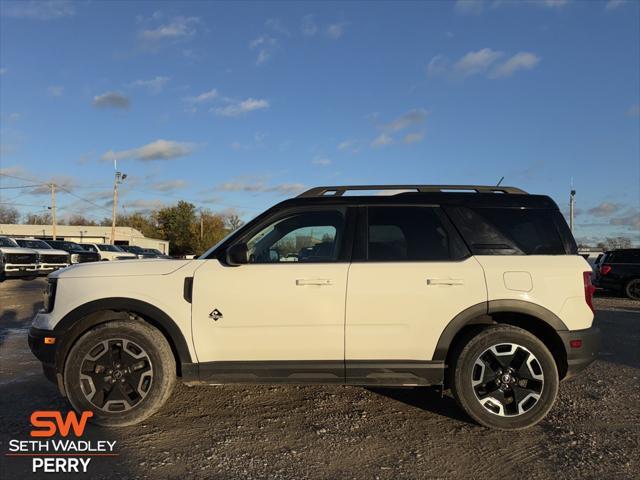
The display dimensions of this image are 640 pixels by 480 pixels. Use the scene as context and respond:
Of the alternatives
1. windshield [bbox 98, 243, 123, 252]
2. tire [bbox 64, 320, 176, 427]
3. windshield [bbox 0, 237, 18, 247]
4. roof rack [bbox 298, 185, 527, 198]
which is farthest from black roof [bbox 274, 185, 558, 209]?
windshield [bbox 98, 243, 123, 252]

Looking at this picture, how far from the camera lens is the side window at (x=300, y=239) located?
401cm

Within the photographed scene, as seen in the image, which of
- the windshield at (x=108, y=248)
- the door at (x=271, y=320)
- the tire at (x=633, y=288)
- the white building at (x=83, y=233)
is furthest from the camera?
the white building at (x=83, y=233)

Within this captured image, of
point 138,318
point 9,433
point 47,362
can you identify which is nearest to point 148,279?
point 138,318

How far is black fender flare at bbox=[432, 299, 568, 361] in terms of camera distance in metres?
3.82

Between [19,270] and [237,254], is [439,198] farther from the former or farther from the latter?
[19,270]

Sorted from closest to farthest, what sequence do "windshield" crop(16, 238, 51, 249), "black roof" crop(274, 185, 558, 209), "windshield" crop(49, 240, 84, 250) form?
"black roof" crop(274, 185, 558, 209)
"windshield" crop(16, 238, 51, 249)
"windshield" crop(49, 240, 84, 250)

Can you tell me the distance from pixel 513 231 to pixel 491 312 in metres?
0.76

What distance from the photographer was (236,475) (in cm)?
311

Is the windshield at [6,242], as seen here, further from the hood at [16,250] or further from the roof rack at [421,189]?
the roof rack at [421,189]

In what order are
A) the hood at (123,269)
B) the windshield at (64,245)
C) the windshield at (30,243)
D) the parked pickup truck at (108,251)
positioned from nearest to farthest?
the hood at (123,269) → the windshield at (30,243) → the windshield at (64,245) → the parked pickup truck at (108,251)

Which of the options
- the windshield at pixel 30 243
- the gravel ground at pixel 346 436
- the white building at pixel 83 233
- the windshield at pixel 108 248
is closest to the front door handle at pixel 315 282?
the gravel ground at pixel 346 436

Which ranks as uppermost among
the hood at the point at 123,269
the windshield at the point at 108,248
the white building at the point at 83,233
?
the white building at the point at 83,233

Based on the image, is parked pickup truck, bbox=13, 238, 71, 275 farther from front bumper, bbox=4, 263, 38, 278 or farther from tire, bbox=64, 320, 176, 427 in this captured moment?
tire, bbox=64, 320, 176, 427

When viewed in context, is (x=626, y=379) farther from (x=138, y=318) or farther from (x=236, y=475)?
(x=138, y=318)
